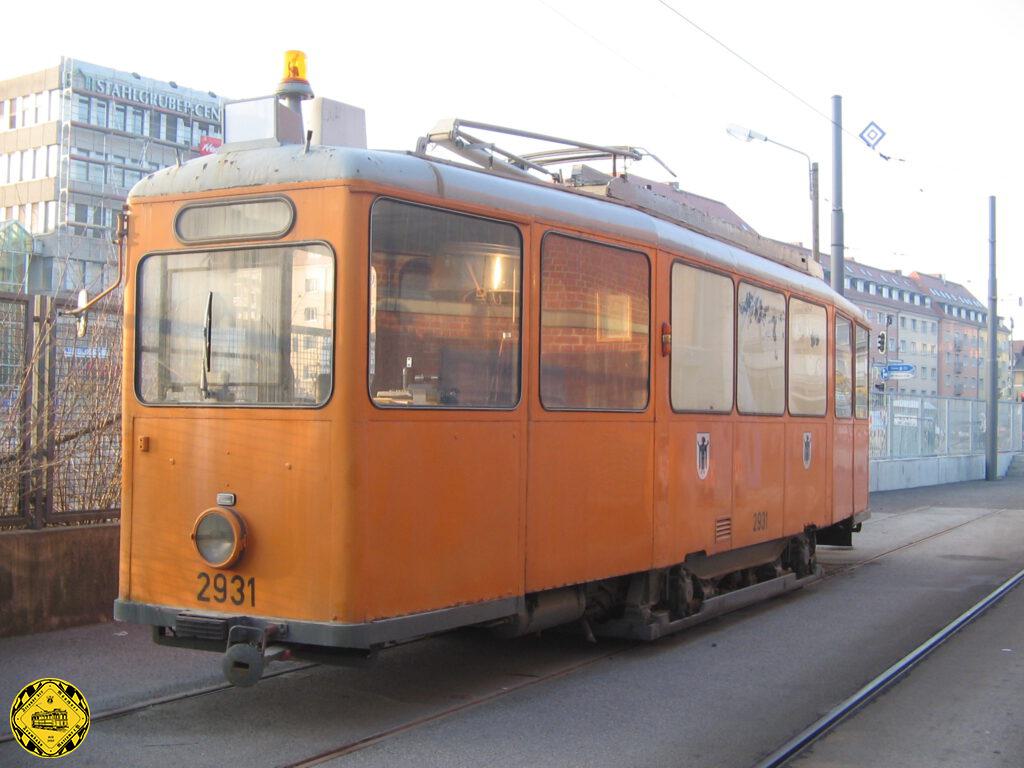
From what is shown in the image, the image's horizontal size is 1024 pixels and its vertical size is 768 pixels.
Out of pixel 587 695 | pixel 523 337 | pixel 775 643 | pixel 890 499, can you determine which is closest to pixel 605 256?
pixel 523 337

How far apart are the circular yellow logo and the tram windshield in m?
1.93

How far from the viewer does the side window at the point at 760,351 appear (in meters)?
9.04

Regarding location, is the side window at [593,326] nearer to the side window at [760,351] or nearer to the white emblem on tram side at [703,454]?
the white emblem on tram side at [703,454]

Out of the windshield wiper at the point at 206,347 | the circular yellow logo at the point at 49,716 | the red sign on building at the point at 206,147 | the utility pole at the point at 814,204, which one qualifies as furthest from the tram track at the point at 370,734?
the utility pole at the point at 814,204

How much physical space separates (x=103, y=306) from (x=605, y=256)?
169 inches

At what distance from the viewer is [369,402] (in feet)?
18.5

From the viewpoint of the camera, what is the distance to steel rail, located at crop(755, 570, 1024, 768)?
222 inches

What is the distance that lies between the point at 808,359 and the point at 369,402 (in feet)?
20.3

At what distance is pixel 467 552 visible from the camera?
20.0 ft

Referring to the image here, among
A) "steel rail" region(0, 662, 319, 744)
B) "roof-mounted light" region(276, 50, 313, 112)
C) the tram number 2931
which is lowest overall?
"steel rail" region(0, 662, 319, 744)

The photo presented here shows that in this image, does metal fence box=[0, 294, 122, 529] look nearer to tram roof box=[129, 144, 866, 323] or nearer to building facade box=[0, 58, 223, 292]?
tram roof box=[129, 144, 866, 323]

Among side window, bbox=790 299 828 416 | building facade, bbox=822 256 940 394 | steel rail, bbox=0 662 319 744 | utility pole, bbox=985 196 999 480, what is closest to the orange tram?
steel rail, bbox=0 662 319 744

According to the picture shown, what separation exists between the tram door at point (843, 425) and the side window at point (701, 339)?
128 inches

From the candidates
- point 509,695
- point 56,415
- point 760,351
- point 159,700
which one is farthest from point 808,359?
point 159,700
